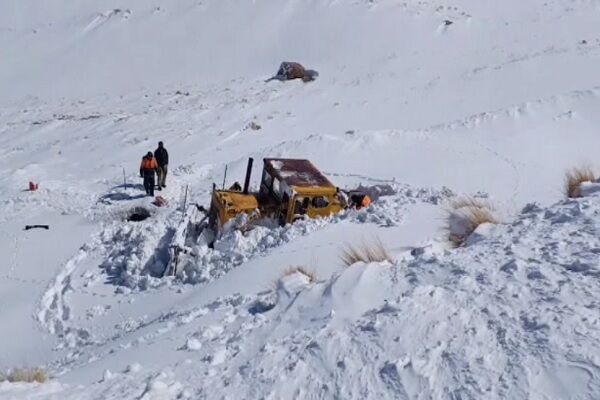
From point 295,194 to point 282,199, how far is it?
1.39 feet

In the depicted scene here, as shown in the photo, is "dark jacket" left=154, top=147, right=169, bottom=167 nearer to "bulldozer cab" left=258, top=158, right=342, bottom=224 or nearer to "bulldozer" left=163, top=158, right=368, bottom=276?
"bulldozer" left=163, top=158, right=368, bottom=276

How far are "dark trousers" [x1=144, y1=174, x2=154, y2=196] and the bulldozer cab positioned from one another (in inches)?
141

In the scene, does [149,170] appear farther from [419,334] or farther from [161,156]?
[419,334]

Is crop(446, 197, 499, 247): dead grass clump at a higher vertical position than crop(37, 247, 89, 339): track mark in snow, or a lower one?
higher

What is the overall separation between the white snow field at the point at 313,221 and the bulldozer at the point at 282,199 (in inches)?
21.8

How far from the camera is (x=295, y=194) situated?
36.6 feet

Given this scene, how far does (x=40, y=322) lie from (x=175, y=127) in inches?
478

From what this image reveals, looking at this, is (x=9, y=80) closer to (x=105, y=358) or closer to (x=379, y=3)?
(x=379, y=3)

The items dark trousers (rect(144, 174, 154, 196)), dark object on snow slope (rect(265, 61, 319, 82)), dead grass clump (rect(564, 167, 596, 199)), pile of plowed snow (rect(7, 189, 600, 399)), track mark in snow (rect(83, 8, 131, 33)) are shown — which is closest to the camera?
pile of plowed snow (rect(7, 189, 600, 399))

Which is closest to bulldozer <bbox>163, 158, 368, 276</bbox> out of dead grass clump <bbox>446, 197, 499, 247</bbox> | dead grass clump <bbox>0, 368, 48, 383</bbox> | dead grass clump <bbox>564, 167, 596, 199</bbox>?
dead grass clump <bbox>446, 197, 499, 247</bbox>

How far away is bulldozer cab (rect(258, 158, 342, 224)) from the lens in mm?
11180

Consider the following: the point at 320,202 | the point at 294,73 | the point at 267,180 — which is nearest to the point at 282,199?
the point at 320,202

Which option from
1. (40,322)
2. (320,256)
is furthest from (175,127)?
(320,256)

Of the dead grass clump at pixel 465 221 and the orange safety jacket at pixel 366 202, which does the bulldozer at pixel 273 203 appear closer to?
the orange safety jacket at pixel 366 202
